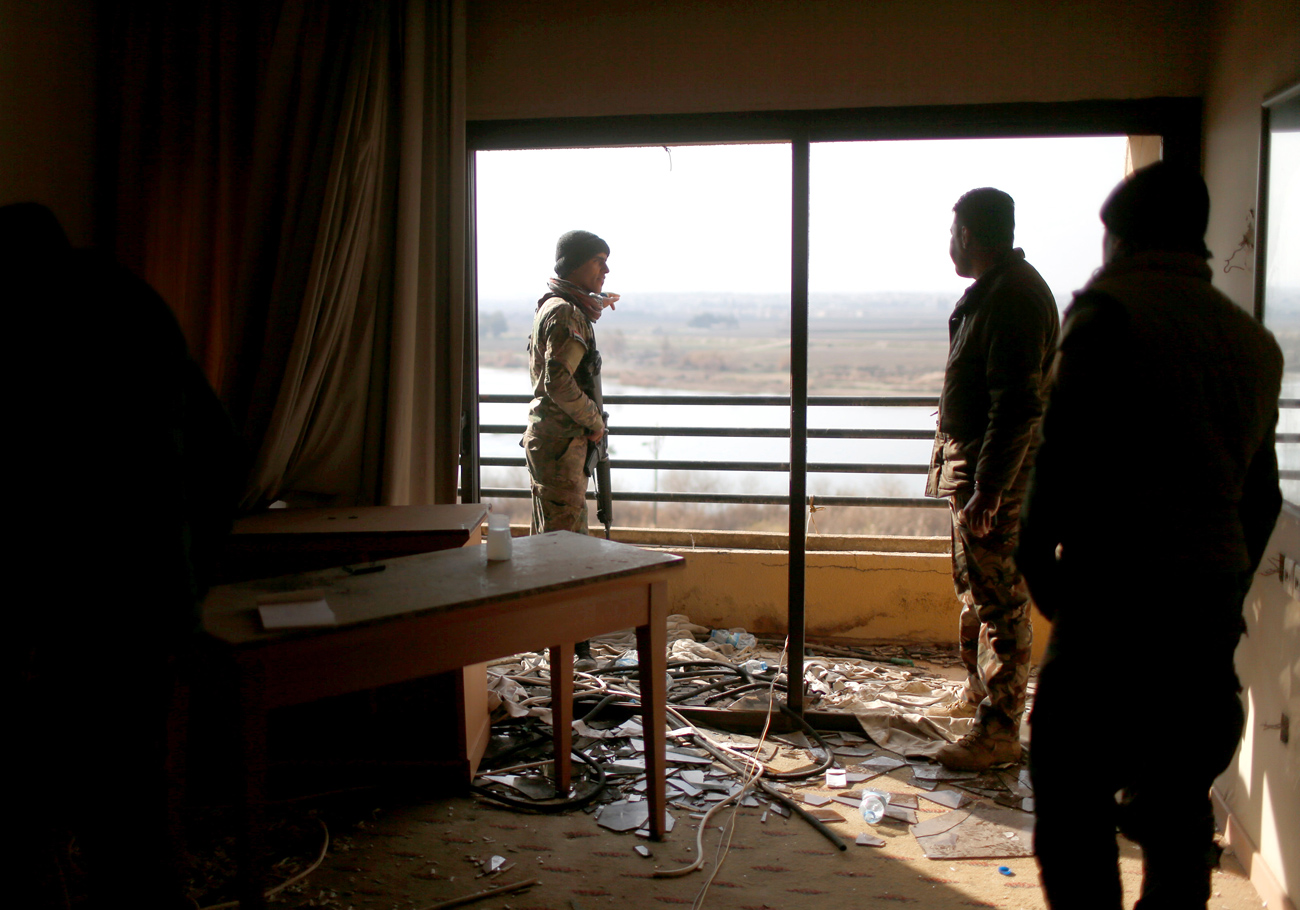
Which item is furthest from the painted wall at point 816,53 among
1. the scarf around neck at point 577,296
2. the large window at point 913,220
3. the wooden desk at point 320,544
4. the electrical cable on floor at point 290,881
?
the electrical cable on floor at point 290,881

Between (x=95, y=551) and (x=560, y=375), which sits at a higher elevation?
(x=560, y=375)

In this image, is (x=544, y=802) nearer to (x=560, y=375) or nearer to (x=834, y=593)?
(x=560, y=375)

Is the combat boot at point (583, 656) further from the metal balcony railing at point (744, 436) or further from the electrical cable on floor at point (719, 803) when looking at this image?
the metal balcony railing at point (744, 436)

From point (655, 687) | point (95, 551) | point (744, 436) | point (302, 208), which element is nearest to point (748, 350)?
→ point (744, 436)

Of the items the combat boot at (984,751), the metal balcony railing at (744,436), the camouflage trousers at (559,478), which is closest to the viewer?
the combat boot at (984,751)

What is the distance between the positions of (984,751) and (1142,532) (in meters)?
1.45

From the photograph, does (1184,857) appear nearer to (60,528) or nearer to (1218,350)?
(1218,350)

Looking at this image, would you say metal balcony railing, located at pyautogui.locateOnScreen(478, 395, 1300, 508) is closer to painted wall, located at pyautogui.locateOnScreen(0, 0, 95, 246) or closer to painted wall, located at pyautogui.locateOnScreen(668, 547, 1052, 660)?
painted wall, located at pyautogui.locateOnScreen(668, 547, 1052, 660)

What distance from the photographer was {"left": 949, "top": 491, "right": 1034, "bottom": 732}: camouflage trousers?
2410 millimetres

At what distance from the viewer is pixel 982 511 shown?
2322 mm

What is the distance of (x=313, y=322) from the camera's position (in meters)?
2.66

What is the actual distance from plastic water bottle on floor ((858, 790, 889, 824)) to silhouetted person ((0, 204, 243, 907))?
1.60 metres

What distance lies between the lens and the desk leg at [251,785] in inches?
59.1

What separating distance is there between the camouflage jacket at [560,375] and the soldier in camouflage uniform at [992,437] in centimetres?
123
